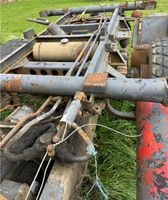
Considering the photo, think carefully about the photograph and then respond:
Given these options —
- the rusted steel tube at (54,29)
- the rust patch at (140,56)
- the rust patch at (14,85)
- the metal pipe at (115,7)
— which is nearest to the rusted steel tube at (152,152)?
the rust patch at (14,85)

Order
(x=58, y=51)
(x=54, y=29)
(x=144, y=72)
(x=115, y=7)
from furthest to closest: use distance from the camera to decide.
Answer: (x=115, y=7) < (x=54, y=29) < (x=144, y=72) < (x=58, y=51)

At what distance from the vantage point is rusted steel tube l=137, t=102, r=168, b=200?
1532 millimetres

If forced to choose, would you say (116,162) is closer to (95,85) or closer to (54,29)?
(95,85)

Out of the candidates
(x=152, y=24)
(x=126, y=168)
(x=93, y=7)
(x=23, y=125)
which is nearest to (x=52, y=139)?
(x=23, y=125)

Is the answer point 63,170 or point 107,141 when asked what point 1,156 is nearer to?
point 63,170

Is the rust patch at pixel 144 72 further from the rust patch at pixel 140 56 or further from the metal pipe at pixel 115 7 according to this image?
the metal pipe at pixel 115 7

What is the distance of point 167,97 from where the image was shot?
153cm

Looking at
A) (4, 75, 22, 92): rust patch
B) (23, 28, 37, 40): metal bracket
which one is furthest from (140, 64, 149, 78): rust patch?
(4, 75, 22, 92): rust patch

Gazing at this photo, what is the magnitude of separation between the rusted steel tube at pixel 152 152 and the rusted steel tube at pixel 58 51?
2.44ft

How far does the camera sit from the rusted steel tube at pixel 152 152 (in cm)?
153

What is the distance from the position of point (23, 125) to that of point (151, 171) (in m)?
0.75

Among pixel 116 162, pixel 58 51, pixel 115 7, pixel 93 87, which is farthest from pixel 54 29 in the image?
pixel 93 87

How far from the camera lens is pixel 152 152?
1.72m

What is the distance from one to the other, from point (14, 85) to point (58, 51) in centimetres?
86
